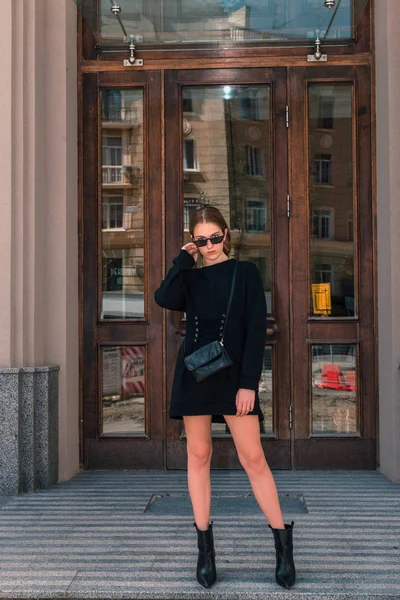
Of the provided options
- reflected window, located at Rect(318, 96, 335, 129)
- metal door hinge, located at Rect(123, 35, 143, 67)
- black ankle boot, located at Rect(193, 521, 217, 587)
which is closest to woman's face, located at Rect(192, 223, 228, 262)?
black ankle boot, located at Rect(193, 521, 217, 587)

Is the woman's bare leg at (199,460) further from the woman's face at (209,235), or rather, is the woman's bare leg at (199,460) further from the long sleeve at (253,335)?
the woman's face at (209,235)

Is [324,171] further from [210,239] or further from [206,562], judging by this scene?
[206,562]

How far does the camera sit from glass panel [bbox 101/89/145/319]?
645cm

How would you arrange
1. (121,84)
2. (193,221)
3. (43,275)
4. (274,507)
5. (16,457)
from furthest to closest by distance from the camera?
(121,84) → (43,275) → (16,457) → (193,221) → (274,507)

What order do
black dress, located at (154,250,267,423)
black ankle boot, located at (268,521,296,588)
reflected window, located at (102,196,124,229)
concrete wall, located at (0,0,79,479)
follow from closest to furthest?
black ankle boot, located at (268,521,296,588), black dress, located at (154,250,267,423), concrete wall, located at (0,0,79,479), reflected window, located at (102,196,124,229)

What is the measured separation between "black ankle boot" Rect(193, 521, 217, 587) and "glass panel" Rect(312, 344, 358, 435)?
107 inches

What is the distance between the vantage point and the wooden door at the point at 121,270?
6.36m

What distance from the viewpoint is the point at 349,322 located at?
20.6 feet

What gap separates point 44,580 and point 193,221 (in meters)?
2.06

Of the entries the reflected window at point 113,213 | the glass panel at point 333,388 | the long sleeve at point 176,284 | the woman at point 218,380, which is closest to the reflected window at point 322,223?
the glass panel at point 333,388

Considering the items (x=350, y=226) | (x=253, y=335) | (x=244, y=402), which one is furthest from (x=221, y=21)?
(x=244, y=402)

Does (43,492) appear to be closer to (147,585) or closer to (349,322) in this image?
(147,585)

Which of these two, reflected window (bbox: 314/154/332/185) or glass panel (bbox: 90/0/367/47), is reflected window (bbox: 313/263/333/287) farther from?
glass panel (bbox: 90/0/367/47)

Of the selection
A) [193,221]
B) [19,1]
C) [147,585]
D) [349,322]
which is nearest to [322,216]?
[349,322]
